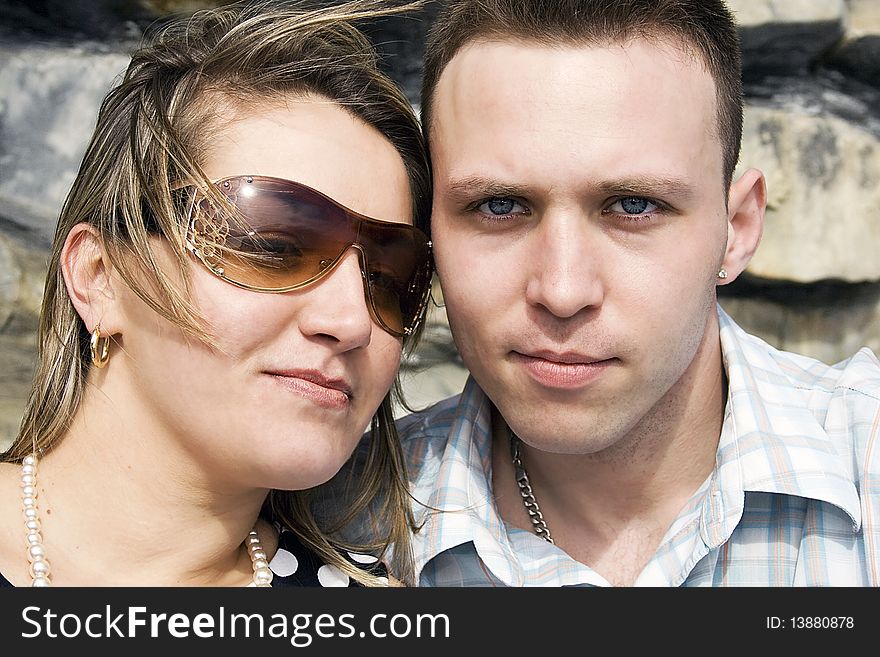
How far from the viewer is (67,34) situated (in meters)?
3.07

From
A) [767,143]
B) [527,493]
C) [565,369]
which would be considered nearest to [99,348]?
[565,369]

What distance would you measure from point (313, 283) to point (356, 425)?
316mm

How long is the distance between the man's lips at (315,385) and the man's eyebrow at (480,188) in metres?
0.49

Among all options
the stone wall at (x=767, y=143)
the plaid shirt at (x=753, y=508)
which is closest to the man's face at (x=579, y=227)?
the plaid shirt at (x=753, y=508)

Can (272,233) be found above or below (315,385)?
above

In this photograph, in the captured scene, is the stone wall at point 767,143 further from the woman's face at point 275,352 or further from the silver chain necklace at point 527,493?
the woman's face at point 275,352

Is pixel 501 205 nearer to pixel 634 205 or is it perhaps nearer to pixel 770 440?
pixel 634 205

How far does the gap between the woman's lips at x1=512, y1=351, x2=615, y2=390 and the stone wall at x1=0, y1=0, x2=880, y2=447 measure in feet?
4.07

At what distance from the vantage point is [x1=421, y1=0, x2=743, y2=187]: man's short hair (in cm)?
190

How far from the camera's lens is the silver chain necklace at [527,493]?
223cm

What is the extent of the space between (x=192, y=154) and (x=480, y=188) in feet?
1.93

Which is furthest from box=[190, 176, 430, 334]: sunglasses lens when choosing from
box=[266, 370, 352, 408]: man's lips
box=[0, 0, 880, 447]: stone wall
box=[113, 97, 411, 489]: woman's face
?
box=[0, 0, 880, 447]: stone wall

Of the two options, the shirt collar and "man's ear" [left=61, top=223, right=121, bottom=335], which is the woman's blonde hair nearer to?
"man's ear" [left=61, top=223, right=121, bottom=335]

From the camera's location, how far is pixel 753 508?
1.99 m
